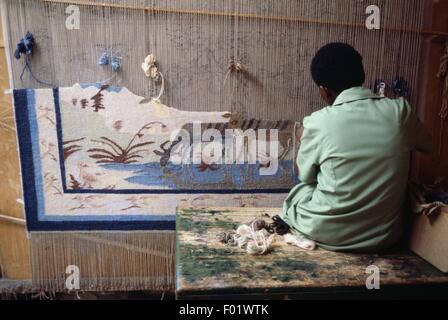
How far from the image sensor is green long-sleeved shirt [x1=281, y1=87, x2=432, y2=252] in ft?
4.22

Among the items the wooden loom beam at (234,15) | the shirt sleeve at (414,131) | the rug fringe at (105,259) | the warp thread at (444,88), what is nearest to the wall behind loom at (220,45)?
the wooden loom beam at (234,15)

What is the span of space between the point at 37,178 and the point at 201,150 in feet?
2.73

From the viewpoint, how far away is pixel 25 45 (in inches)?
68.8

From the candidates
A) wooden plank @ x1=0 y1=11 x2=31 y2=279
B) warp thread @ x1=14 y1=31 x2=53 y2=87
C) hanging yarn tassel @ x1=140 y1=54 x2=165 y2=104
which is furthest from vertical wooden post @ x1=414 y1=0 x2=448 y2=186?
wooden plank @ x1=0 y1=11 x2=31 y2=279

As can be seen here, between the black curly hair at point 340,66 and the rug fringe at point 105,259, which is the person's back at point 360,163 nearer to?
the black curly hair at point 340,66

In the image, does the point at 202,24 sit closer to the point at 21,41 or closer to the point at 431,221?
the point at 21,41

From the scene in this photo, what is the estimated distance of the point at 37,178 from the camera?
6.25 ft

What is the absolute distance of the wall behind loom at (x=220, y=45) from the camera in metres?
1.79

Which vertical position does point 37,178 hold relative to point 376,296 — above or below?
above

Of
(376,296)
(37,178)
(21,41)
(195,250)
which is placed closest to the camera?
(376,296)

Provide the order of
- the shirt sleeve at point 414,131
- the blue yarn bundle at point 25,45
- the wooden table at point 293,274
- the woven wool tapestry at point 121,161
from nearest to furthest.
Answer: the wooden table at point 293,274 < the shirt sleeve at point 414,131 < the blue yarn bundle at point 25,45 < the woven wool tapestry at point 121,161

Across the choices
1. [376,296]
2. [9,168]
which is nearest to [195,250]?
[376,296]

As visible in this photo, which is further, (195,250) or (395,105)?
(195,250)

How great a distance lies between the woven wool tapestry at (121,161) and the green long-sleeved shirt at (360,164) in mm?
591
